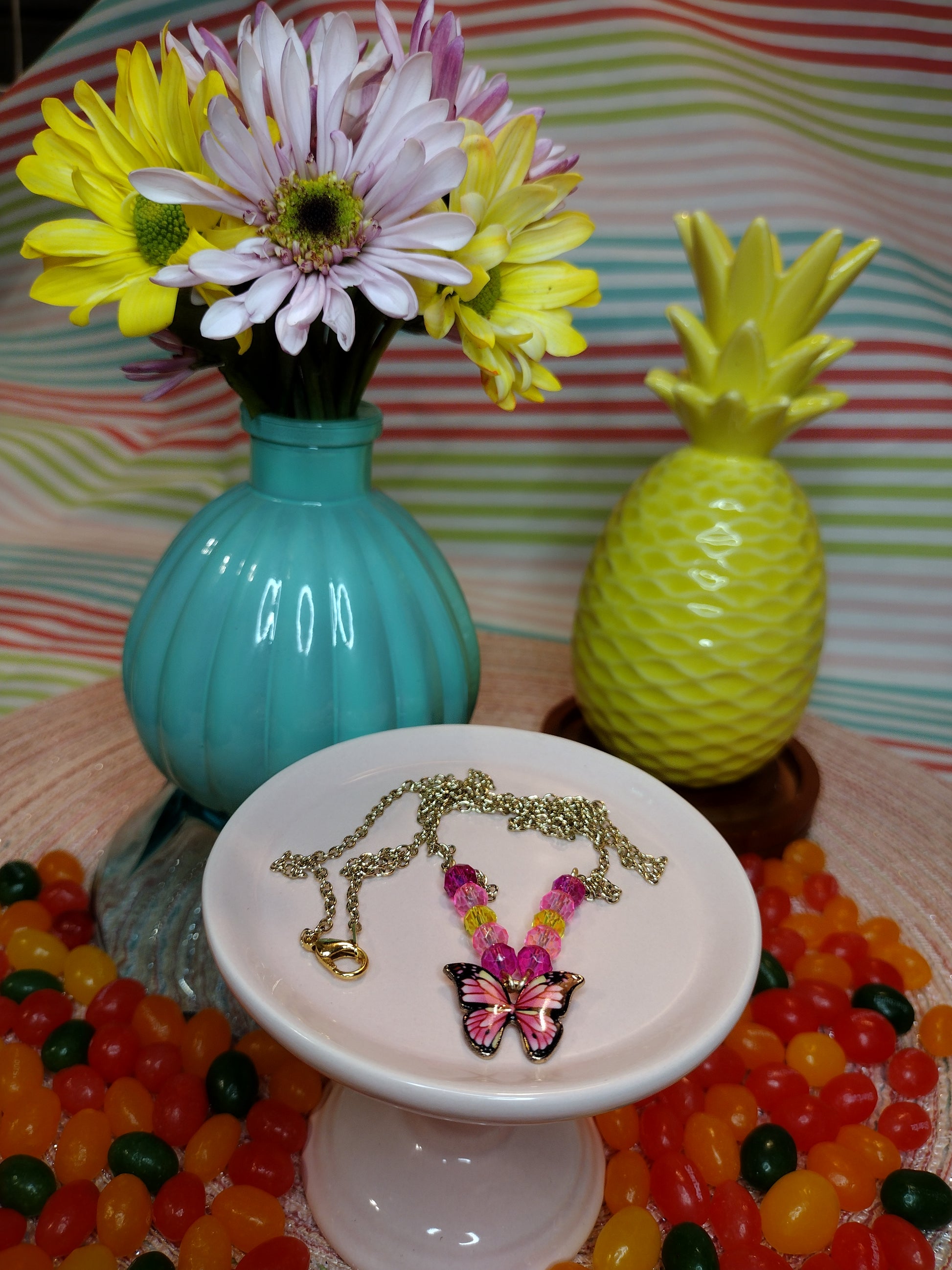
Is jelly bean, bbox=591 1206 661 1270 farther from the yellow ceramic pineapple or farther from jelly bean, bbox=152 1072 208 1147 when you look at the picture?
the yellow ceramic pineapple

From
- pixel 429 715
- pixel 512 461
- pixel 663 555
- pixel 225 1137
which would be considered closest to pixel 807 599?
pixel 663 555

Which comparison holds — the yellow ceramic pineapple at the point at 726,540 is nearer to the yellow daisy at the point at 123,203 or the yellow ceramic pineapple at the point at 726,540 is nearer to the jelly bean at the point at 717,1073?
the jelly bean at the point at 717,1073

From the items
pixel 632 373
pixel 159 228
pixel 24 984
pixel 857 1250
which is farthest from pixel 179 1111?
pixel 632 373

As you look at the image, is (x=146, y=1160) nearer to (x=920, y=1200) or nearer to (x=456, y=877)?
(x=456, y=877)

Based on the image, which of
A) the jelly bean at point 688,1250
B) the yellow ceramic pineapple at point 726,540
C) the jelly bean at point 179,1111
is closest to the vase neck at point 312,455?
the yellow ceramic pineapple at point 726,540

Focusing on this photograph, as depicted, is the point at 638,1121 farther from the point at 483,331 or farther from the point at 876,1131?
the point at 483,331
